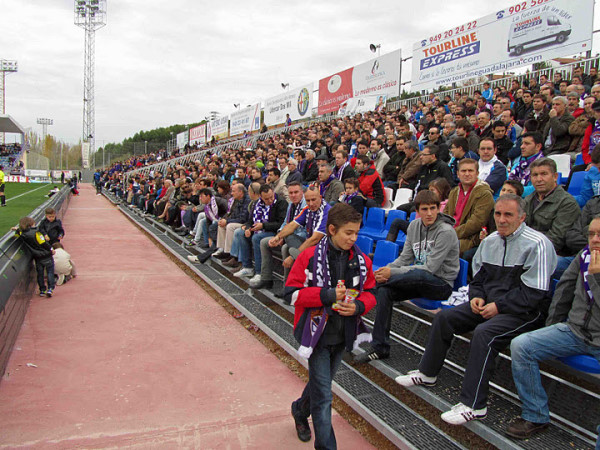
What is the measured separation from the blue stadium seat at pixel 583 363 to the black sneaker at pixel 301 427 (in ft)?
5.67

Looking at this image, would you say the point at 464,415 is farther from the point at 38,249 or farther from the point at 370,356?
the point at 38,249

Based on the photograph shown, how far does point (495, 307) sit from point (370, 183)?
13.7ft

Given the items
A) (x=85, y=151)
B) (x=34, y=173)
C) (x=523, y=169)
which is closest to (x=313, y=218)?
(x=523, y=169)

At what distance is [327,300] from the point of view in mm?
2428

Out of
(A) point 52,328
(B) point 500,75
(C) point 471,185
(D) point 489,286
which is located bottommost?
(A) point 52,328

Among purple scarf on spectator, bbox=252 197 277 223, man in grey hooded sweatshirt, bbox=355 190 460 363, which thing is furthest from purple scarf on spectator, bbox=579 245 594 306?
purple scarf on spectator, bbox=252 197 277 223

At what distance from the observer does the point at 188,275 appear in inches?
305

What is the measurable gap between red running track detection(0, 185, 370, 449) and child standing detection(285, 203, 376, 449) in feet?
1.88

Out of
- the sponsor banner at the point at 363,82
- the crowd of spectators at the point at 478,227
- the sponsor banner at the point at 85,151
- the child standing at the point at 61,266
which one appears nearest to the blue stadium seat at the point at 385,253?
the crowd of spectators at the point at 478,227

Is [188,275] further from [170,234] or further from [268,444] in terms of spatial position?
[268,444]

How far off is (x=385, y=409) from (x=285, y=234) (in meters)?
2.85

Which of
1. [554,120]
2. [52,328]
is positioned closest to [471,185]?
[554,120]

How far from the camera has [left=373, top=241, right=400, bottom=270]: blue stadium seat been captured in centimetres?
474

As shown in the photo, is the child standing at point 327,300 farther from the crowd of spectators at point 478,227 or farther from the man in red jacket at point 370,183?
the man in red jacket at point 370,183
